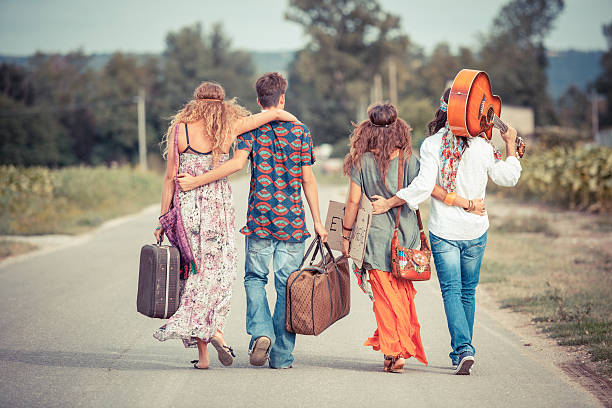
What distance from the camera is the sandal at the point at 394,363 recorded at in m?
5.59

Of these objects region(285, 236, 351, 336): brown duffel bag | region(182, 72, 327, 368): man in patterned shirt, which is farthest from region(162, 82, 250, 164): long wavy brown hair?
region(285, 236, 351, 336): brown duffel bag

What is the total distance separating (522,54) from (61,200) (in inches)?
2884

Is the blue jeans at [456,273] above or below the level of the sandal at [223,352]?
above

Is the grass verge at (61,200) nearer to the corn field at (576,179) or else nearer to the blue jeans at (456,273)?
the corn field at (576,179)

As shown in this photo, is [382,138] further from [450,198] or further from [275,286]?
[275,286]

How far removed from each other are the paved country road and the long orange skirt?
19 centimetres

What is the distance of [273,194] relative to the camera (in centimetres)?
557

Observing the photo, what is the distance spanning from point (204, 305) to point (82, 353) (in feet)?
4.31

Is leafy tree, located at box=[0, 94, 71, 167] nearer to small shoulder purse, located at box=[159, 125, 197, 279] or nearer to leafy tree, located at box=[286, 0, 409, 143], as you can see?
leafy tree, located at box=[286, 0, 409, 143]

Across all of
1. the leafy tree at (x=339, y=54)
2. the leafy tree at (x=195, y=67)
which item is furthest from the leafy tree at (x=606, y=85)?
the leafy tree at (x=195, y=67)

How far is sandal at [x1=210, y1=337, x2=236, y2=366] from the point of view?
566 cm

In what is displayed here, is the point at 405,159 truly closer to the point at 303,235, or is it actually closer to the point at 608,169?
the point at 303,235

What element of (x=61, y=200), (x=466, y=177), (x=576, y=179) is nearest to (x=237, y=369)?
(x=466, y=177)

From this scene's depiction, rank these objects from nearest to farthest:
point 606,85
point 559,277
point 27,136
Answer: point 559,277
point 27,136
point 606,85
